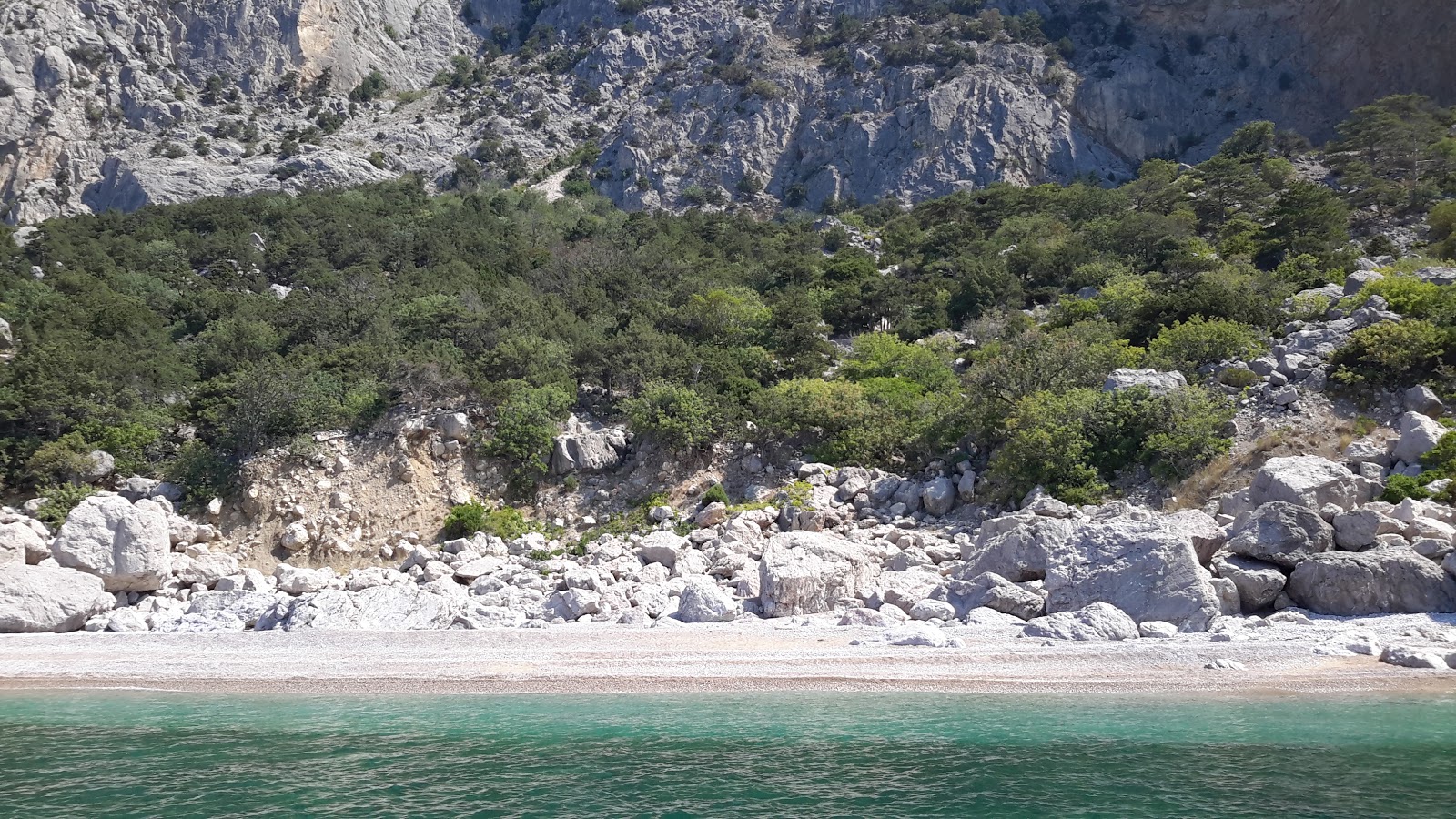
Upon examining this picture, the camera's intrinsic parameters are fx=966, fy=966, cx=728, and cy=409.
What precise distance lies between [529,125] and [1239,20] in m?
59.9

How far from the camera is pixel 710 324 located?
36.4 metres

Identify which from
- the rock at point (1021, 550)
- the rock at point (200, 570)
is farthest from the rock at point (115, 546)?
the rock at point (1021, 550)

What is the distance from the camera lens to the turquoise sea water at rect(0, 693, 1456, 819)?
1026 centimetres

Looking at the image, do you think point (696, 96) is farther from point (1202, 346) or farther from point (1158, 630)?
point (1158, 630)

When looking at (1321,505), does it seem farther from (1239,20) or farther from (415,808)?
(1239,20)

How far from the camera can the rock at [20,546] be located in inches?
838

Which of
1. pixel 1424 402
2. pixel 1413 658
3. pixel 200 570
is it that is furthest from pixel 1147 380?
pixel 200 570

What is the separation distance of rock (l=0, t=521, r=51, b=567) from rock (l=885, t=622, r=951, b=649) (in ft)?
61.6

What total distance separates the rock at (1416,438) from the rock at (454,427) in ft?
78.3

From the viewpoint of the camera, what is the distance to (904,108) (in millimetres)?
77938

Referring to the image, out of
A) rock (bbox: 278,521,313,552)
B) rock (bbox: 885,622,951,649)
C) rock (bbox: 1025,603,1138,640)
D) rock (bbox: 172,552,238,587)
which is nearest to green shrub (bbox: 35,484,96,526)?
rock (bbox: 172,552,238,587)

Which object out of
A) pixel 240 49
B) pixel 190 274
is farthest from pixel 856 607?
pixel 240 49

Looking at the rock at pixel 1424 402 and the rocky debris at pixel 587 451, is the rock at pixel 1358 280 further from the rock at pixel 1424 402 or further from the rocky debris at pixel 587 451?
the rocky debris at pixel 587 451

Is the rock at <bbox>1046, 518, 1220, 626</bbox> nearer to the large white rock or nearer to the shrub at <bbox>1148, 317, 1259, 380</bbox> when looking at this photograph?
the large white rock
